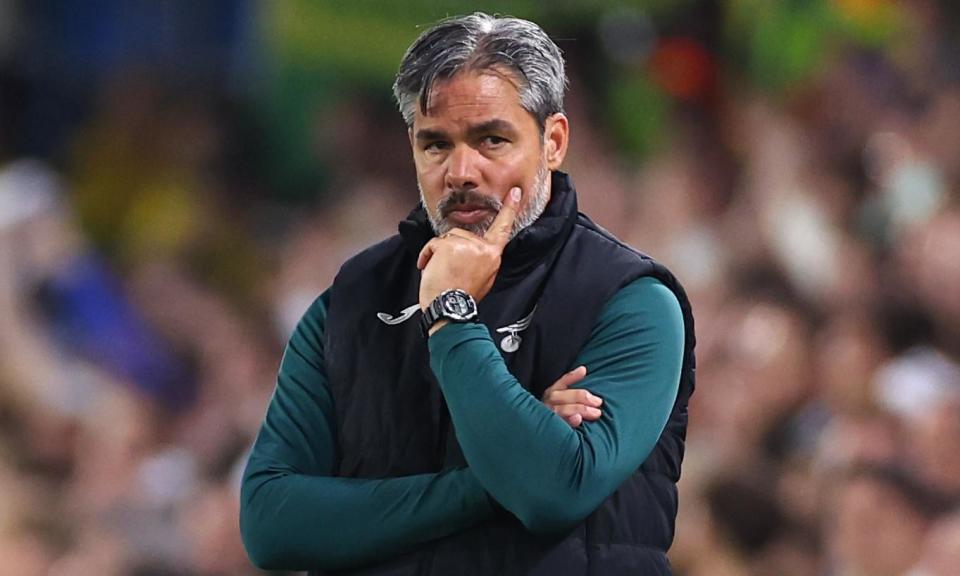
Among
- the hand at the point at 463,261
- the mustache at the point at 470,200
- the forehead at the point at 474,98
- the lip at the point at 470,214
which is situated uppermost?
the forehead at the point at 474,98

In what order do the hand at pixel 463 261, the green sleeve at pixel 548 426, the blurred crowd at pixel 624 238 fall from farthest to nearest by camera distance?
the blurred crowd at pixel 624 238 < the hand at pixel 463 261 < the green sleeve at pixel 548 426

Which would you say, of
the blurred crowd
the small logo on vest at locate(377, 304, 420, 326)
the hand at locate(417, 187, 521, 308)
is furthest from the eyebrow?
the blurred crowd

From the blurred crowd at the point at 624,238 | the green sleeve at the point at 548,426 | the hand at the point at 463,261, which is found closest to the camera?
the green sleeve at the point at 548,426

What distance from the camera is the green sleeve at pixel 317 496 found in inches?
72.8

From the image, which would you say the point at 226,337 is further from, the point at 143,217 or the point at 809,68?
the point at 809,68

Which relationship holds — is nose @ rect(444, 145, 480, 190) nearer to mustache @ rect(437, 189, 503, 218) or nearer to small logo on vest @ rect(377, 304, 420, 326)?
mustache @ rect(437, 189, 503, 218)

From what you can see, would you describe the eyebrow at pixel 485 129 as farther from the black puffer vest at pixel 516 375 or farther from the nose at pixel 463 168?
the black puffer vest at pixel 516 375

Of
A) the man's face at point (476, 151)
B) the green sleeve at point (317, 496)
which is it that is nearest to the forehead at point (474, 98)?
the man's face at point (476, 151)

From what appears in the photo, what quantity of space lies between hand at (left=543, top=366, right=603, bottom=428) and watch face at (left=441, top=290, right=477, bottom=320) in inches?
5.2

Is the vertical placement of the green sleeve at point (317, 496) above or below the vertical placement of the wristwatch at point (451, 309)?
below

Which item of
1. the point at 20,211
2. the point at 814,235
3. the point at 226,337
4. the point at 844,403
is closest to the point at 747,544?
the point at 844,403

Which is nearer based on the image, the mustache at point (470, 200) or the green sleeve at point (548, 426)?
the green sleeve at point (548, 426)

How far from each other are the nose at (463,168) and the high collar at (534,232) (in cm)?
9

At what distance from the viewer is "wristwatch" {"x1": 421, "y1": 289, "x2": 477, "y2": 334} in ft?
6.01
